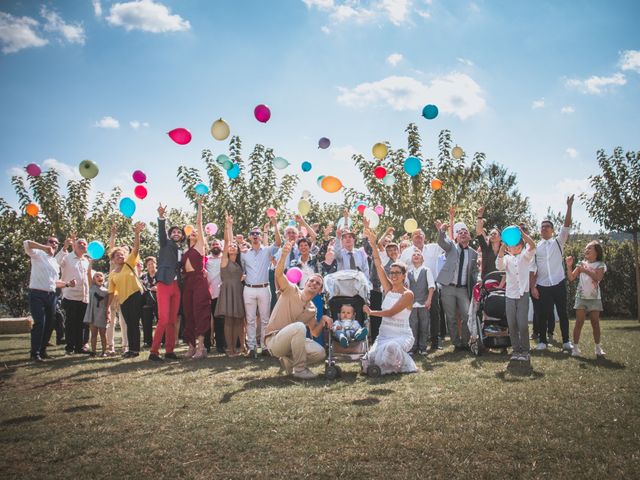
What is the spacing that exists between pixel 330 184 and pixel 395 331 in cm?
405

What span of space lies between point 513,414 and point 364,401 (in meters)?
1.39

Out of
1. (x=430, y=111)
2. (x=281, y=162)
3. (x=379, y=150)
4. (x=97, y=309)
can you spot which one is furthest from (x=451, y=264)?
(x=97, y=309)

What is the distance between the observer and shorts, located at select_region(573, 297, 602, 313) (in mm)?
7164

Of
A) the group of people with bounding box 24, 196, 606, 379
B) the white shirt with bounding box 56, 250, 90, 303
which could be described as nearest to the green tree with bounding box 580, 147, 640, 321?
the group of people with bounding box 24, 196, 606, 379

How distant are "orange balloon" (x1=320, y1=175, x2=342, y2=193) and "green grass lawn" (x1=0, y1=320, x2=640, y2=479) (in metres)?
4.46

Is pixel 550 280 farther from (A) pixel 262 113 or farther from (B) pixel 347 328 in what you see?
(A) pixel 262 113

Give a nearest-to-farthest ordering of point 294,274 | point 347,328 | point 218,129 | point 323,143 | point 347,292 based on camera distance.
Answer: point 347,328 → point 347,292 → point 294,274 → point 218,129 → point 323,143

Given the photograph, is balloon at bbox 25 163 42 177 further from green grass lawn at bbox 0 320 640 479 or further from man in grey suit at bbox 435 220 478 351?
man in grey suit at bbox 435 220 478 351

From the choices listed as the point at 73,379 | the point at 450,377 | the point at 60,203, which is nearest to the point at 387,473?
the point at 450,377

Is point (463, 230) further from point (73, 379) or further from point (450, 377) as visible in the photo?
point (73, 379)

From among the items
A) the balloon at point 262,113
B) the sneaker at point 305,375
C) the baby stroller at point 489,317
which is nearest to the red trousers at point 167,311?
the sneaker at point 305,375

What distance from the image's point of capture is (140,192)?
8.98 meters

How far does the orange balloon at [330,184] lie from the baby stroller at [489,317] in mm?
3540

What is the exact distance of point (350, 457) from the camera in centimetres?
319
